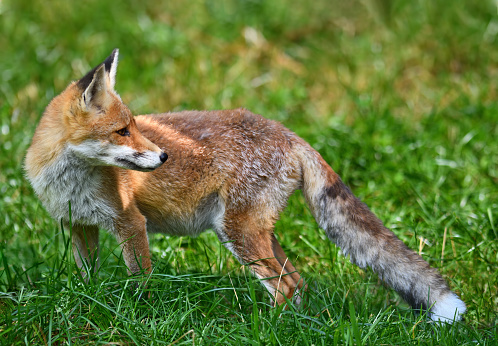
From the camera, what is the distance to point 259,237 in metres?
4.10

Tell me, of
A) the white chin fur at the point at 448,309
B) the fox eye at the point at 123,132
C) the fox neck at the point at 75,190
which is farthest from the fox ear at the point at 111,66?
the white chin fur at the point at 448,309

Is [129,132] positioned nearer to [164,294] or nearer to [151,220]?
[151,220]

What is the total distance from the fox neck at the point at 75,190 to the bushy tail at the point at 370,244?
1.57m

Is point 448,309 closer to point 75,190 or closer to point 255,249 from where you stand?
point 255,249

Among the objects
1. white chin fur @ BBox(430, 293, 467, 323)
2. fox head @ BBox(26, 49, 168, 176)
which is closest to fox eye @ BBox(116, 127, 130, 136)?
fox head @ BBox(26, 49, 168, 176)

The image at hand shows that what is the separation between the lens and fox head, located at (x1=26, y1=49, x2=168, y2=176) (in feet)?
12.3

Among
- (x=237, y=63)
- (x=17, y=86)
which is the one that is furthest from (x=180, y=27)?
(x=17, y=86)

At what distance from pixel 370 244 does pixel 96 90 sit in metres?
2.29

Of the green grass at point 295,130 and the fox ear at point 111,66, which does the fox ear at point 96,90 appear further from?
the green grass at point 295,130

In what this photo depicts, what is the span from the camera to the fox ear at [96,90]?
3.70 m

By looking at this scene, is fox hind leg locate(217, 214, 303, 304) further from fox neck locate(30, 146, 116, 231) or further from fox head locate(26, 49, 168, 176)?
fox neck locate(30, 146, 116, 231)

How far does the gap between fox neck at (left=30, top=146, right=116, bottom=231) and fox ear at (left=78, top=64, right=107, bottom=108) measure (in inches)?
15.3

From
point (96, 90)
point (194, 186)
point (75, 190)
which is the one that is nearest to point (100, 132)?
point (96, 90)

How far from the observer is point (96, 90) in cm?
378
